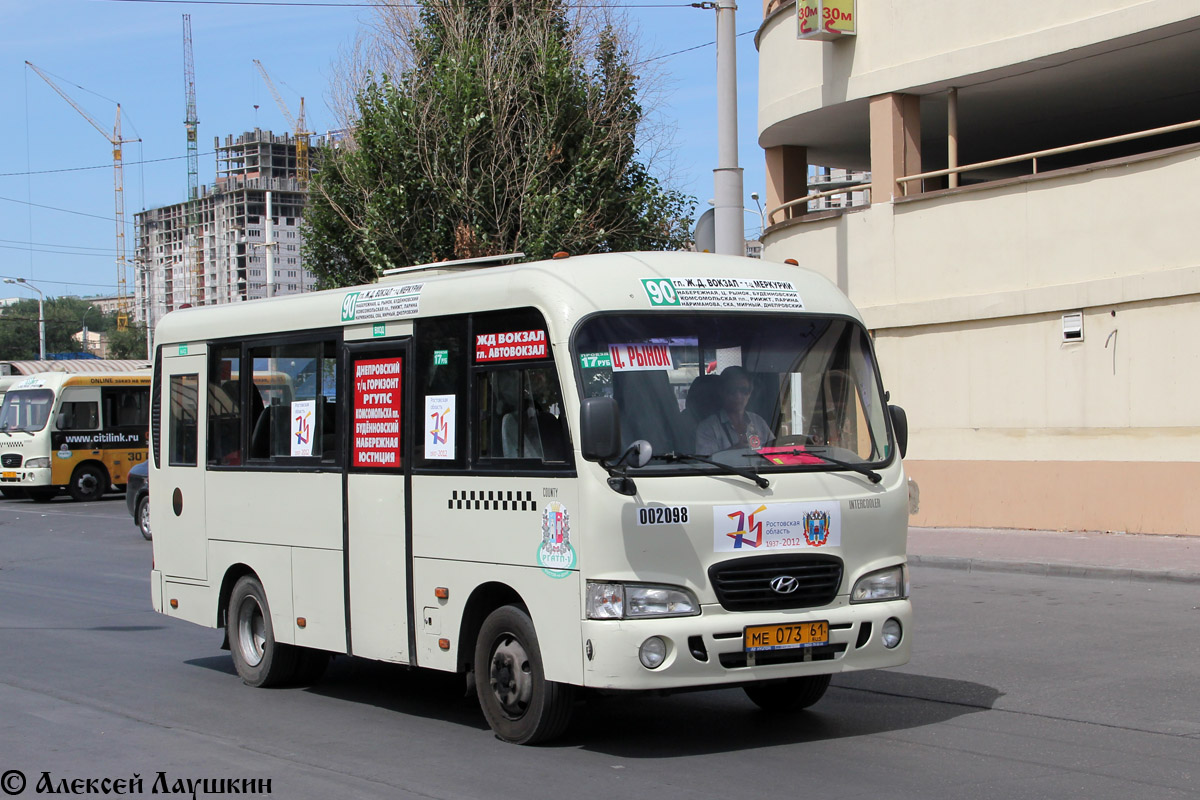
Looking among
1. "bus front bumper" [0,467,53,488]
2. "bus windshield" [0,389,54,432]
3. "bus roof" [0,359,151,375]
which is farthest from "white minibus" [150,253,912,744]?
"bus roof" [0,359,151,375]

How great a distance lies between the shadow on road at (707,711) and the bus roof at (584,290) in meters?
2.30

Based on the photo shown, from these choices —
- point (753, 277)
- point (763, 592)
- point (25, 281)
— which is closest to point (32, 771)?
point (763, 592)

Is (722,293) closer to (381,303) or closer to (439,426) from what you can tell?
(439,426)

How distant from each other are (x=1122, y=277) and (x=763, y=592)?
503 inches

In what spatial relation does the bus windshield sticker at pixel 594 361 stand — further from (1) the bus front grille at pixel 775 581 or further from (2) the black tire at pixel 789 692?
(2) the black tire at pixel 789 692

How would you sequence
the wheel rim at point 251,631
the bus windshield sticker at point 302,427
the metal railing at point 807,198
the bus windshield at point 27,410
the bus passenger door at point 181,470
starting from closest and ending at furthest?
the bus windshield sticker at point 302,427, the wheel rim at point 251,631, the bus passenger door at point 181,470, the metal railing at point 807,198, the bus windshield at point 27,410

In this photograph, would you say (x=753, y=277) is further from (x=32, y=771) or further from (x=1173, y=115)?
(x=1173, y=115)

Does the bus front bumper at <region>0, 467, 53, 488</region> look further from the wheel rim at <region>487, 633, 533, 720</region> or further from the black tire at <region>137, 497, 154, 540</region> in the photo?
the wheel rim at <region>487, 633, 533, 720</region>

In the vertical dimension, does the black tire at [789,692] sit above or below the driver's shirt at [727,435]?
below

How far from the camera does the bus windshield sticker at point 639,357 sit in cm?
718

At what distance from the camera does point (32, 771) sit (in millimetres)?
7012

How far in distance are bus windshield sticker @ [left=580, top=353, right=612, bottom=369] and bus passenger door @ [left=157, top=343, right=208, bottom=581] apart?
14.2 feet

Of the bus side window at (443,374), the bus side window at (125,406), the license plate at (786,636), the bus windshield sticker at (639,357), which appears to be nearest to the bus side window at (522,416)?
the bus side window at (443,374)

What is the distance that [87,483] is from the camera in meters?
34.1
